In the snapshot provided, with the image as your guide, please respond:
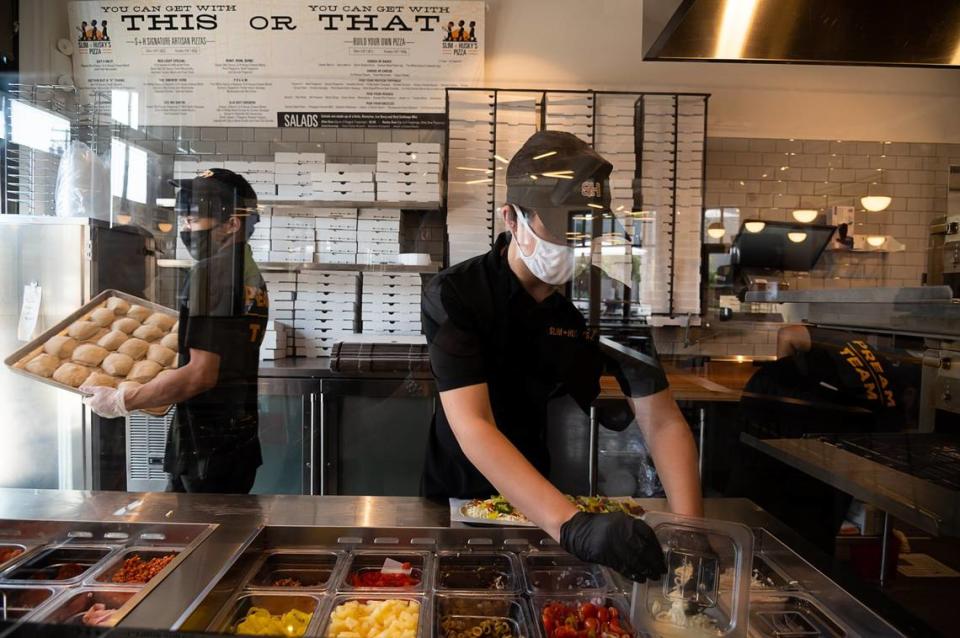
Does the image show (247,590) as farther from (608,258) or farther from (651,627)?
(608,258)

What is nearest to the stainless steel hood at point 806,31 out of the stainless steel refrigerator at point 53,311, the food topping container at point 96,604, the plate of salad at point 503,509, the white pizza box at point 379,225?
the plate of salad at point 503,509

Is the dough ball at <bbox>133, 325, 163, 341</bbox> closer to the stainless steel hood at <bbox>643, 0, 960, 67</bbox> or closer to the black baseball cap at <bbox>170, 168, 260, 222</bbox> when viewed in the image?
the black baseball cap at <bbox>170, 168, 260, 222</bbox>

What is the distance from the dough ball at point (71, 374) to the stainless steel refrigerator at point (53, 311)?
518 mm

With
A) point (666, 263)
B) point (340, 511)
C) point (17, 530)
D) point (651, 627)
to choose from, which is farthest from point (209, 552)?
point (666, 263)

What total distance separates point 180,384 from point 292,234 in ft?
3.39

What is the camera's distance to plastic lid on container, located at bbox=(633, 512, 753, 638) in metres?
0.91

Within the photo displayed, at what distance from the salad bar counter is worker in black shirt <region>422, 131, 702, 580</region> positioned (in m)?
0.18

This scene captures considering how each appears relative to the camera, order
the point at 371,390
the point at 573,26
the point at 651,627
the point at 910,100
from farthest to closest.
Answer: the point at 371,390, the point at 573,26, the point at 910,100, the point at 651,627

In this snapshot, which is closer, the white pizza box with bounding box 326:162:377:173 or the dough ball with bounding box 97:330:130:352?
the dough ball with bounding box 97:330:130:352

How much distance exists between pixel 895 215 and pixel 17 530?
2.78m

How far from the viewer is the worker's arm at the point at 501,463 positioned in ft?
3.62

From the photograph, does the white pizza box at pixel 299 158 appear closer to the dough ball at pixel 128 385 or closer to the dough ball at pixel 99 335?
the dough ball at pixel 99 335

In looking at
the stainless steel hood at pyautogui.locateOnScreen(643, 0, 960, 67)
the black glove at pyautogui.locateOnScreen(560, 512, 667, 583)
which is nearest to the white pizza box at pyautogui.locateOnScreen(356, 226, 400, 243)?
the stainless steel hood at pyautogui.locateOnScreen(643, 0, 960, 67)

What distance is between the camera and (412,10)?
2.72m
